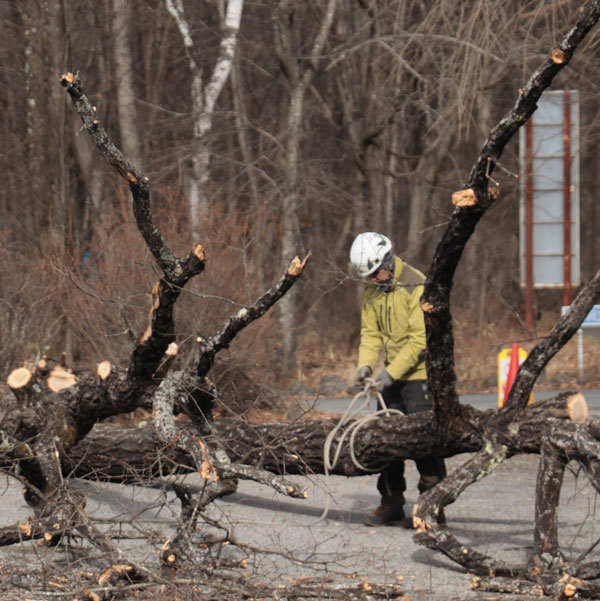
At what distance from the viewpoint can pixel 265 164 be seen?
60.8 feet

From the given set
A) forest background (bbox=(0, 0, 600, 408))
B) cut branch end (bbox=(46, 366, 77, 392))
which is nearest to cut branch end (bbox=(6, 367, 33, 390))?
cut branch end (bbox=(46, 366, 77, 392))

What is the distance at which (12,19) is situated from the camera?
65.0 feet

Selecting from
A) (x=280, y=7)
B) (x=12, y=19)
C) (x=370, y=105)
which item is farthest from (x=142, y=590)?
(x=12, y=19)

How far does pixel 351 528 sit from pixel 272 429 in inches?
34.6

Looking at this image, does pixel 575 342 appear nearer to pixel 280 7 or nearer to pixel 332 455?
pixel 280 7

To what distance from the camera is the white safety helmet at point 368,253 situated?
275 inches

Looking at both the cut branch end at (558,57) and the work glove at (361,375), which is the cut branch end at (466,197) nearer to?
the cut branch end at (558,57)

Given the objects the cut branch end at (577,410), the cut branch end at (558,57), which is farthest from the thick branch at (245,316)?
the cut branch end at (558,57)

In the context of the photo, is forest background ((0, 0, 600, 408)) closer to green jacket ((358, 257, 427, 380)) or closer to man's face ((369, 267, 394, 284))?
green jacket ((358, 257, 427, 380))

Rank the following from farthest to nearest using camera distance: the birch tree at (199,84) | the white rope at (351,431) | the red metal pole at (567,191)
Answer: the birch tree at (199,84) → the red metal pole at (567,191) → the white rope at (351,431)

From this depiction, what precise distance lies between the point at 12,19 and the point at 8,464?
14955 millimetres

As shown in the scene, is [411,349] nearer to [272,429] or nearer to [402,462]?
[402,462]

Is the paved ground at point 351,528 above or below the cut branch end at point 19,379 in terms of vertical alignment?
below

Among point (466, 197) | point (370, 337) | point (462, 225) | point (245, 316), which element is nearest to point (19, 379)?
point (245, 316)
